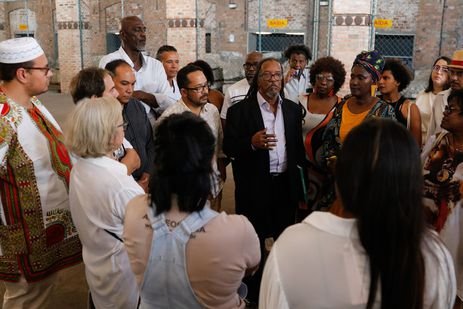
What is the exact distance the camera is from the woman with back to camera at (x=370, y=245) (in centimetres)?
126

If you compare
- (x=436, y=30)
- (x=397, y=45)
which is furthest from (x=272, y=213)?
(x=397, y=45)

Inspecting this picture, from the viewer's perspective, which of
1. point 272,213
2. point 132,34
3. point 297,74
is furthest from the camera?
point 297,74

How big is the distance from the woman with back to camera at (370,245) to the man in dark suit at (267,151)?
2.01 meters

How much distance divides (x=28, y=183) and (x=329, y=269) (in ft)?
6.13

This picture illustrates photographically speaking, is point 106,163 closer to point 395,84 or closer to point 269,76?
point 269,76

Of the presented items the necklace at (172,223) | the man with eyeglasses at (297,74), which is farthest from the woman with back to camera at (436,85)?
the necklace at (172,223)

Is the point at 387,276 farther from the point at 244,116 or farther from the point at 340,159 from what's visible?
the point at 244,116

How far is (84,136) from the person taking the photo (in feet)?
6.98

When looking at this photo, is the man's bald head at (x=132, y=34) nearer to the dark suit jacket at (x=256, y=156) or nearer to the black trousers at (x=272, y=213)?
the dark suit jacket at (x=256, y=156)

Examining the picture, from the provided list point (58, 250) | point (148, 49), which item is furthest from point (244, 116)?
point (148, 49)

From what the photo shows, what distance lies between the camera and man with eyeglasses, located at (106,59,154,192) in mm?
3217

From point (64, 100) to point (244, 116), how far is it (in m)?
12.2

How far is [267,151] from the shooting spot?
3.37m

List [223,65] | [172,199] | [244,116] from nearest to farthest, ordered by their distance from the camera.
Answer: [172,199] < [244,116] < [223,65]
